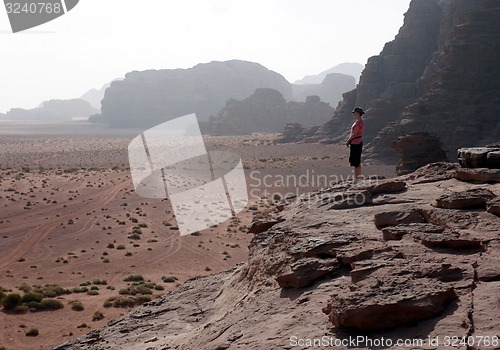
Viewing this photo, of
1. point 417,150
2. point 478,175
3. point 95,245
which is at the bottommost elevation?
point 95,245

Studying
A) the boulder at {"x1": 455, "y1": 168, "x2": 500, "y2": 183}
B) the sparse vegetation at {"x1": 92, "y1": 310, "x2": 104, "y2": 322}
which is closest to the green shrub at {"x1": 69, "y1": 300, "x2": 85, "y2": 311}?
the sparse vegetation at {"x1": 92, "y1": 310, "x2": 104, "y2": 322}

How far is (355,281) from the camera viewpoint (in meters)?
6.90

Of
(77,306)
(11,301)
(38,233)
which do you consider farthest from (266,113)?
(11,301)

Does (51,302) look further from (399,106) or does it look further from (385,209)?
(399,106)

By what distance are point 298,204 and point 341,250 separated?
429 centimetres

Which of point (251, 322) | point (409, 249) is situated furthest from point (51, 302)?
point (409, 249)

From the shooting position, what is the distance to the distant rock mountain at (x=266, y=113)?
142 metres

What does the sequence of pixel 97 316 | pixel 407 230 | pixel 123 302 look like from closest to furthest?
pixel 407 230, pixel 97 316, pixel 123 302

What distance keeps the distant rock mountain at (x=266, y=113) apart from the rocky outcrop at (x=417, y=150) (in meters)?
110

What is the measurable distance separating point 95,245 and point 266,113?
4808 inches

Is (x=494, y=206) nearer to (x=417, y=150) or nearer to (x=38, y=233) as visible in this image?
(x=417, y=150)

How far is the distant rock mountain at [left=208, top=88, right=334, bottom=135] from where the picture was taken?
14162cm

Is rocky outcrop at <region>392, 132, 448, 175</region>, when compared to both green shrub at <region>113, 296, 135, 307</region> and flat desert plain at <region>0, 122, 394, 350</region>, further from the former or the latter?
green shrub at <region>113, 296, 135, 307</region>

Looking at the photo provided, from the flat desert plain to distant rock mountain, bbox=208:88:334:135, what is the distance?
85154 mm
